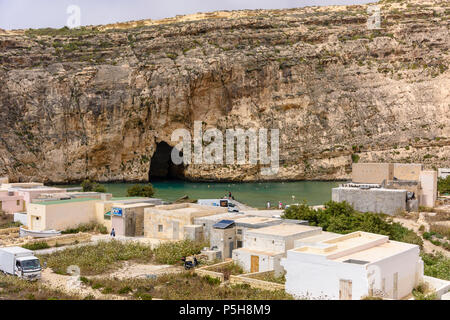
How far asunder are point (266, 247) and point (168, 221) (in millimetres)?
6132

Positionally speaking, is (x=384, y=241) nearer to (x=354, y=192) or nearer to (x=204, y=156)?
(x=354, y=192)

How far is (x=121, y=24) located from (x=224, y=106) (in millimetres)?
26738

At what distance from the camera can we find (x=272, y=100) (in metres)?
58.0

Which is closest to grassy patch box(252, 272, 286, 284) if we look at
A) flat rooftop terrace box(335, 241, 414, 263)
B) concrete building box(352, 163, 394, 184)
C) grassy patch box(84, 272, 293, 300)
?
grassy patch box(84, 272, 293, 300)

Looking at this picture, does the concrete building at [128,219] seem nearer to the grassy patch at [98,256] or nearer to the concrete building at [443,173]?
the grassy patch at [98,256]

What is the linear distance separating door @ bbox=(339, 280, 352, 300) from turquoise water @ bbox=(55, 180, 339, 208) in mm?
24428

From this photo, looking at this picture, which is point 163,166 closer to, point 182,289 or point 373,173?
point 373,173

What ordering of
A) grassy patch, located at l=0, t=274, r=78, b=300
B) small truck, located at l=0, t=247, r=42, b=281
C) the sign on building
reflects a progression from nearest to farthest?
grassy patch, located at l=0, t=274, r=78, b=300 < small truck, located at l=0, t=247, r=42, b=281 < the sign on building

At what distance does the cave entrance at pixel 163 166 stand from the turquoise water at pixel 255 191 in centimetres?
425

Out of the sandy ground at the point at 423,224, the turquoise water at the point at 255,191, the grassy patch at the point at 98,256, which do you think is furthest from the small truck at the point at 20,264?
the turquoise water at the point at 255,191

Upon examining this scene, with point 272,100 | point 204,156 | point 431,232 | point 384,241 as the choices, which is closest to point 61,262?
point 384,241

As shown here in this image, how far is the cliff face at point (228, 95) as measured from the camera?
54438 millimetres

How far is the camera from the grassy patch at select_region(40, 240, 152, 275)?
16.6 meters

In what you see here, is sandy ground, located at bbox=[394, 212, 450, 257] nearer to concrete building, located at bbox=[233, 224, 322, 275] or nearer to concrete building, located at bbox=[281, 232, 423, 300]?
concrete building, located at bbox=[233, 224, 322, 275]
